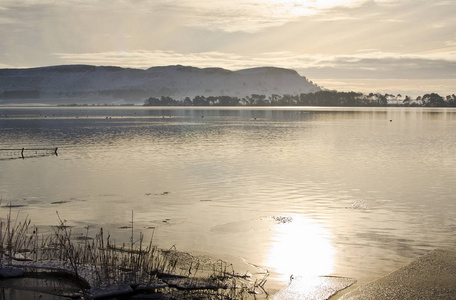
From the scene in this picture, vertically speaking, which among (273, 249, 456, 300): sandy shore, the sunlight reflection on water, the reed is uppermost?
the reed

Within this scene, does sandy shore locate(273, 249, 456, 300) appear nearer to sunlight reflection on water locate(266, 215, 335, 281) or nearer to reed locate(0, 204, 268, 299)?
sunlight reflection on water locate(266, 215, 335, 281)

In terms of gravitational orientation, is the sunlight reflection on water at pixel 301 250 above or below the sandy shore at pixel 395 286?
below

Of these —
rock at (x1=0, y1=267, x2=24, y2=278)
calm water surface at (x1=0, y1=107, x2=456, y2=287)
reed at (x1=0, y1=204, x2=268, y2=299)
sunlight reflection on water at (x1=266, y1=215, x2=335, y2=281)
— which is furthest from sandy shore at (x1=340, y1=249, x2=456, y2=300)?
rock at (x1=0, y1=267, x2=24, y2=278)

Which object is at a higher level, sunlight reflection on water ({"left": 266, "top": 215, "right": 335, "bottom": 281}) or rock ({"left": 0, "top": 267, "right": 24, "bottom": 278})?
rock ({"left": 0, "top": 267, "right": 24, "bottom": 278})

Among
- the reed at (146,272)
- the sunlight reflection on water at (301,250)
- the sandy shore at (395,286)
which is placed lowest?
the sunlight reflection on water at (301,250)

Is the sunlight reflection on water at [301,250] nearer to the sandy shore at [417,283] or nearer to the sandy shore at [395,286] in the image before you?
the sandy shore at [395,286]

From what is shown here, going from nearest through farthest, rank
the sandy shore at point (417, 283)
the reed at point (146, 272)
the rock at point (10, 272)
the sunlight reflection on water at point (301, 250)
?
the sandy shore at point (417, 283) → the reed at point (146, 272) → the rock at point (10, 272) → the sunlight reflection on water at point (301, 250)

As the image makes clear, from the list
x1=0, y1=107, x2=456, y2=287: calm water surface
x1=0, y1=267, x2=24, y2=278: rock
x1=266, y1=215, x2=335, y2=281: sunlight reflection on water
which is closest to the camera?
x1=0, y1=267, x2=24, y2=278: rock

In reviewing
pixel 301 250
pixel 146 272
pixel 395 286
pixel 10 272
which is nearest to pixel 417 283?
pixel 395 286

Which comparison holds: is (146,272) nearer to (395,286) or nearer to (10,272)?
(10,272)

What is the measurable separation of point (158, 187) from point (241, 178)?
18.8ft

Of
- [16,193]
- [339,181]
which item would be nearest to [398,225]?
[339,181]

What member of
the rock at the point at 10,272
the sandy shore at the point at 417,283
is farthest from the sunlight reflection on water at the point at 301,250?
the rock at the point at 10,272

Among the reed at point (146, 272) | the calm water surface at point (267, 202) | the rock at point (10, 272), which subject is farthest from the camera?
the calm water surface at point (267, 202)
